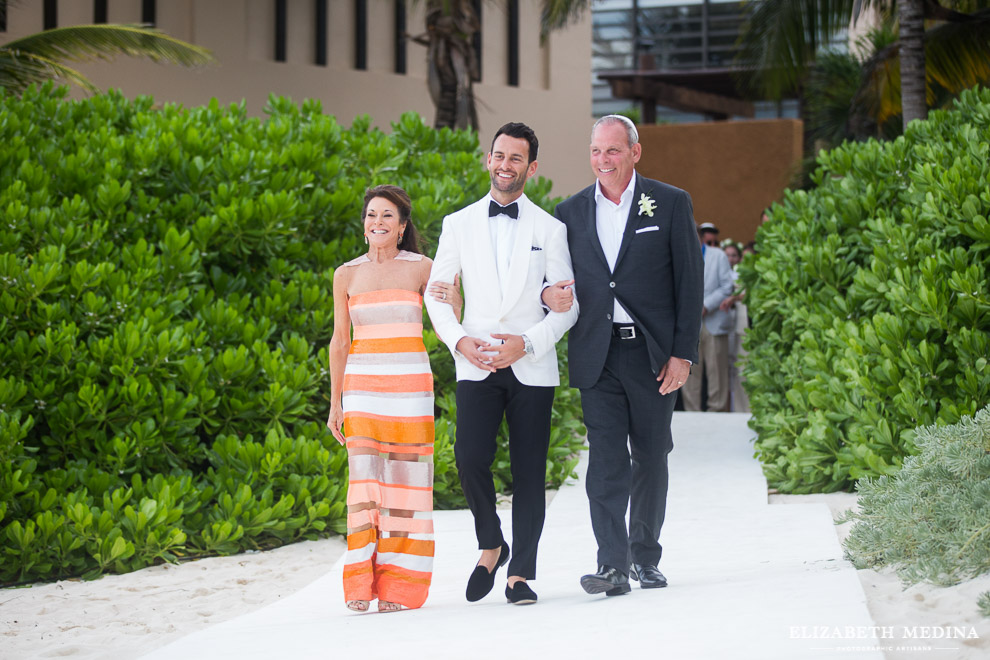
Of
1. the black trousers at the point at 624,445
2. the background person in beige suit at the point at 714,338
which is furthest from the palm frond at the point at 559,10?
the black trousers at the point at 624,445

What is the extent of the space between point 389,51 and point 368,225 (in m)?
17.8

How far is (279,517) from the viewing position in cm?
640

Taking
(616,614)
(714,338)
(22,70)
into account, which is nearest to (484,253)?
(616,614)

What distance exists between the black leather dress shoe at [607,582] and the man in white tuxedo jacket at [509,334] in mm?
251

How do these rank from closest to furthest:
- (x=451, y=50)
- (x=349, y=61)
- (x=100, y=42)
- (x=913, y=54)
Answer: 1. (x=913, y=54)
2. (x=100, y=42)
3. (x=451, y=50)
4. (x=349, y=61)

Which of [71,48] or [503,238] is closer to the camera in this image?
[503,238]

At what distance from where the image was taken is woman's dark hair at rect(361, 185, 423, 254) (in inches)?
178

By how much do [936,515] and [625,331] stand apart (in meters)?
1.41

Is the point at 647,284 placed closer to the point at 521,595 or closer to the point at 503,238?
the point at 503,238

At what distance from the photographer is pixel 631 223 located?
14.6 feet

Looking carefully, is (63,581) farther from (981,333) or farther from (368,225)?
(981,333)

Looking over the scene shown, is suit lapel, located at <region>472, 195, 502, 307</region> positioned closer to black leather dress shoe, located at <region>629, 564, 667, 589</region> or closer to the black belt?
the black belt

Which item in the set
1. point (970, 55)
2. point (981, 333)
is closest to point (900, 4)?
point (970, 55)

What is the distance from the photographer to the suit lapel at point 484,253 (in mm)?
4363
